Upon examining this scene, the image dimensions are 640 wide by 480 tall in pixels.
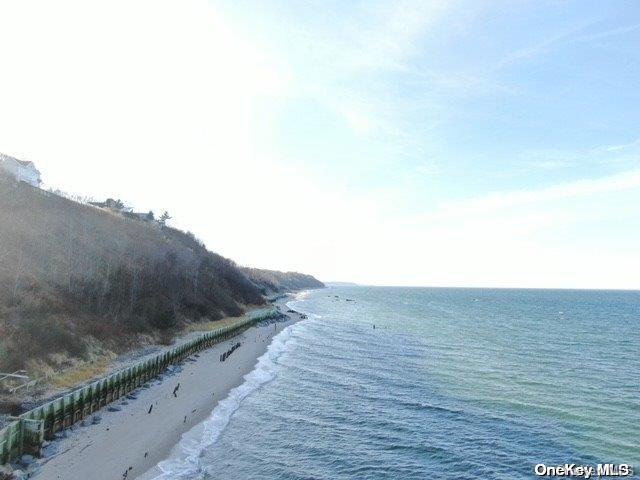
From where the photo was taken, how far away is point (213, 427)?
2709 cm

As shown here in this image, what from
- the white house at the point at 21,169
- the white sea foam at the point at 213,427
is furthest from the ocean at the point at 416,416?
the white house at the point at 21,169

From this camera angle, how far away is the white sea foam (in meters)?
20.8

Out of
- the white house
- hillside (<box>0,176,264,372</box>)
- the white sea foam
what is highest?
the white house

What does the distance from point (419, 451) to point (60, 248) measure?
4652 centimetres

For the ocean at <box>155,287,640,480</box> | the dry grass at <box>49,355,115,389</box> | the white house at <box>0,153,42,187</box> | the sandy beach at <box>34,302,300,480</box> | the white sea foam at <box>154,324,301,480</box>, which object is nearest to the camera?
the sandy beach at <box>34,302,300,480</box>

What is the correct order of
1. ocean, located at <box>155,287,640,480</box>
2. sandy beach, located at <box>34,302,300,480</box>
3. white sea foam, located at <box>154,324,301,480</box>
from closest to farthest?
1. sandy beach, located at <box>34,302,300,480</box>
2. white sea foam, located at <box>154,324,301,480</box>
3. ocean, located at <box>155,287,640,480</box>

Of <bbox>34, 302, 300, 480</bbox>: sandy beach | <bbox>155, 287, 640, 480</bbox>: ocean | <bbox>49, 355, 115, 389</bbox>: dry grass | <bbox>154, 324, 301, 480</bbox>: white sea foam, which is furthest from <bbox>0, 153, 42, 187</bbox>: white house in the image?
<bbox>154, 324, 301, 480</bbox>: white sea foam

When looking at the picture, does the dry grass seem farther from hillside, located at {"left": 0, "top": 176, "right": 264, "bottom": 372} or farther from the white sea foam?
the white sea foam

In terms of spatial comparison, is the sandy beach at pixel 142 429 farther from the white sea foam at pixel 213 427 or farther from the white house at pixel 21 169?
the white house at pixel 21 169

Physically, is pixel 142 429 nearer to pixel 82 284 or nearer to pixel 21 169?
pixel 82 284

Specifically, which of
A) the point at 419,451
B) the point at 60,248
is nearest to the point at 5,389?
the point at 419,451

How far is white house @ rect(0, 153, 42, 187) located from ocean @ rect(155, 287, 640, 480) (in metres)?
54.3

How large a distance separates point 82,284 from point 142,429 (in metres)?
26.8

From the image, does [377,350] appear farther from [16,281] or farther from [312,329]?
[16,281]
